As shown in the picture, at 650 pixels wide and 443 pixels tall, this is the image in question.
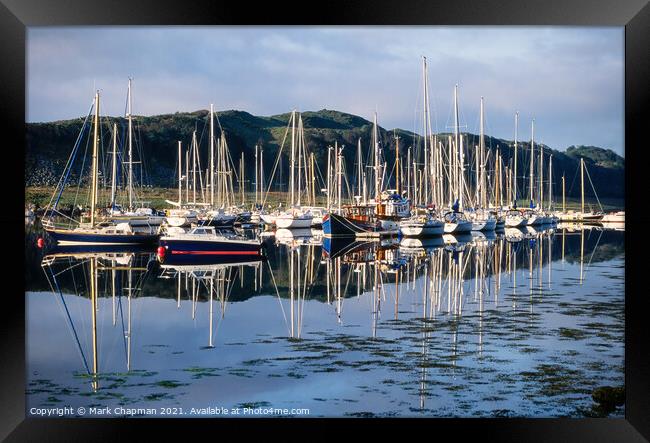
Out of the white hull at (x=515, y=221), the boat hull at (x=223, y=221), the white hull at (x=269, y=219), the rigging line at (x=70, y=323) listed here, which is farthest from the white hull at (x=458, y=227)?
the rigging line at (x=70, y=323)

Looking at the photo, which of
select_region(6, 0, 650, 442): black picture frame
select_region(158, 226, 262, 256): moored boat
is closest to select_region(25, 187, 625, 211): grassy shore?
select_region(158, 226, 262, 256): moored boat

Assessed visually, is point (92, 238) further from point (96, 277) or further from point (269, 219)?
point (269, 219)

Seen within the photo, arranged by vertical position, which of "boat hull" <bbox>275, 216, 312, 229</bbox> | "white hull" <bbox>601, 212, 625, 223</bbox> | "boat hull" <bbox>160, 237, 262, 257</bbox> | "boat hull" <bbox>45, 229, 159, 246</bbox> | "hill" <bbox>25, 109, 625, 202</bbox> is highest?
"hill" <bbox>25, 109, 625, 202</bbox>

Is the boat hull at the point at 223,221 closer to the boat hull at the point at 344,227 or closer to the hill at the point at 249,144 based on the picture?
the hill at the point at 249,144

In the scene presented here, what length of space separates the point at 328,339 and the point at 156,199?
59.7 meters

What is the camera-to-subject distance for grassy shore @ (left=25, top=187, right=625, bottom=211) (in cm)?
6318

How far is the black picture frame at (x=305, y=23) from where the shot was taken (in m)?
8.93

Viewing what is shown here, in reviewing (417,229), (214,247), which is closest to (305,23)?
(214,247)

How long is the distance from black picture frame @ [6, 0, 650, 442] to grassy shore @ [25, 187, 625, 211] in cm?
4679

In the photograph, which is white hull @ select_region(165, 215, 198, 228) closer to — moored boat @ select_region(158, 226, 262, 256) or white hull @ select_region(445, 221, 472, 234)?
white hull @ select_region(445, 221, 472, 234)

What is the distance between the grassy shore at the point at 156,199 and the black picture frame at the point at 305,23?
46795 mm

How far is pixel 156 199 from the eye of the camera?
72.1m
